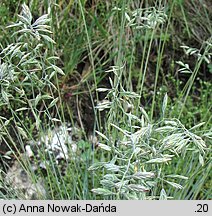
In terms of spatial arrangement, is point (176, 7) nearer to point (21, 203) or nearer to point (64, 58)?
point (64, 58)

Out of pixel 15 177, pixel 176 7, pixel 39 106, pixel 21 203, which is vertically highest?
pixel 176 7

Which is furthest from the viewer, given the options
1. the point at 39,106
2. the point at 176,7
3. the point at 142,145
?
the point at 176,7

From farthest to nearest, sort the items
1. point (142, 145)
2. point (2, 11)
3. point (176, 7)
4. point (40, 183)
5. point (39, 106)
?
point (176, 7)
point (39, 106)
point (2, 11)
point (40, 183)
point (142, 145)

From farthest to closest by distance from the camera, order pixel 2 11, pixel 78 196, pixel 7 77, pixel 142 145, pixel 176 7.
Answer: pixel 176 7 < pixel 2 11 < pixel 78 196 < pixel 7 77 < pixel 142 145

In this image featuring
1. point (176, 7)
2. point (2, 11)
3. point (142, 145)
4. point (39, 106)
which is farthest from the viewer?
point (176, 7)

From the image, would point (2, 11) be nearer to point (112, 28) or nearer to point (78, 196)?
point (112, 28)

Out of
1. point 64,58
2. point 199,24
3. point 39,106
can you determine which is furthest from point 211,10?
point 39,106

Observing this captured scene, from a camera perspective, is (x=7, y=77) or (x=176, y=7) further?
(x=176, y=7)

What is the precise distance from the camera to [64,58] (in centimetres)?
242

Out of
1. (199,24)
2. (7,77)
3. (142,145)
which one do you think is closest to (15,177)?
(7,77)

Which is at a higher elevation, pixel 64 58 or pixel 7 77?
pixel 7 77

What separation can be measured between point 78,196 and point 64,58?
0.88 metres

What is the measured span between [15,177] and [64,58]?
1.97 ft

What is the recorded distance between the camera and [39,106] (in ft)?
7.89
